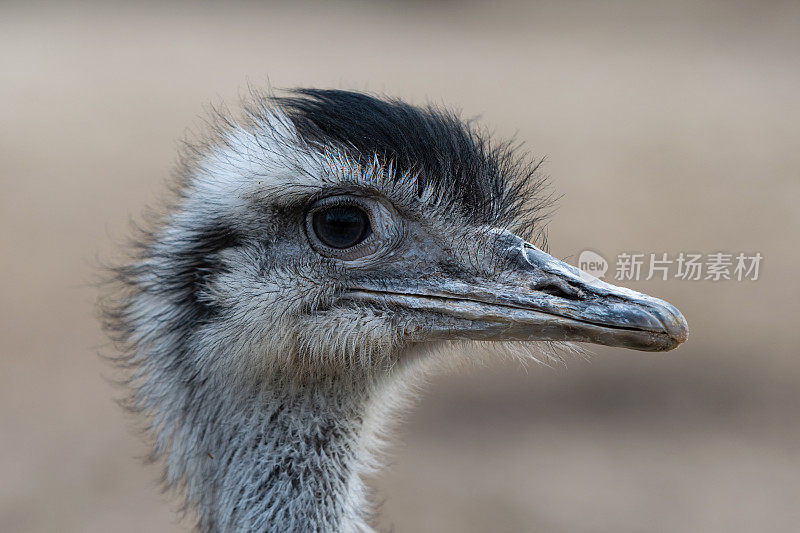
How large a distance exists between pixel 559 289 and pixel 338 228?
460mm

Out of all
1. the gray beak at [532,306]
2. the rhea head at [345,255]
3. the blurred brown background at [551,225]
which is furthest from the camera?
the blurred brown background at [551,225]

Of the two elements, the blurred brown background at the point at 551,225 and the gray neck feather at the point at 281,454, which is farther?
the blurred brown background at the point at 551,225

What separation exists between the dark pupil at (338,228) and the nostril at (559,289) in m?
0.37

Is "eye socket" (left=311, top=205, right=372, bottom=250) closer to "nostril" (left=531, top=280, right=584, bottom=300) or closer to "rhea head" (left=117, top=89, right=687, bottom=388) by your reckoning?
"rhea head" (left=117, top=89, right=687, bottom=388)

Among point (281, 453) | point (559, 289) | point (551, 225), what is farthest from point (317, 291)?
point (551, 225)

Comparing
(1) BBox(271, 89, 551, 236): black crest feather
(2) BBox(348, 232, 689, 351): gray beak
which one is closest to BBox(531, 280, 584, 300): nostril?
(2) BBox(348, 232, 689, 351): gray beak

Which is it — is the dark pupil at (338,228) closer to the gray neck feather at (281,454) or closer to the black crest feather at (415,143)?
the black crest feather at (415,143)

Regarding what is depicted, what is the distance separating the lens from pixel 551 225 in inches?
262

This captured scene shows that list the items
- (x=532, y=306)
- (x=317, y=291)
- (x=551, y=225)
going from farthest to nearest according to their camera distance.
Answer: (x=551, y=225)
(x=317, y=291)
(x=532, y=306)

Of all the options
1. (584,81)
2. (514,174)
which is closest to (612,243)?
(584,81)

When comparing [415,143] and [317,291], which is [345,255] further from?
[415,143]

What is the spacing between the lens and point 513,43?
11148 millimetres

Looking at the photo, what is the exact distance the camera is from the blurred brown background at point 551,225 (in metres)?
4.71

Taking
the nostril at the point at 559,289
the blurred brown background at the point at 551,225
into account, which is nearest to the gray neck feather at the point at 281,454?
the nostril at the point at 559,289
